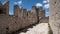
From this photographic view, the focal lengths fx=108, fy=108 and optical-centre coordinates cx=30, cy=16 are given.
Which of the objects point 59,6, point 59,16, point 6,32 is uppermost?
point 59,6

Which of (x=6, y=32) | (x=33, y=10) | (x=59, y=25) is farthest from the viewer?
(x=33, y=10)

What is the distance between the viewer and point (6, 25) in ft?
32.8

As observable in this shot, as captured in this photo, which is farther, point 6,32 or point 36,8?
point 36,8

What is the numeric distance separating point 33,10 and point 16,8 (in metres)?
8.52

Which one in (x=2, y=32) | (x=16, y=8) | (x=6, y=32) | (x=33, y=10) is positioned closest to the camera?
(x=2, y=32)

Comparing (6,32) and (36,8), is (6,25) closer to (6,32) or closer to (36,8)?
(6,32)

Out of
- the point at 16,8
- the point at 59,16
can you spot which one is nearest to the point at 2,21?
the point at 16,8

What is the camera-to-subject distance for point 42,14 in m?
23.0

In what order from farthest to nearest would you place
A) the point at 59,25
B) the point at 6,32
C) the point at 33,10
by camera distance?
the point at 33,10
the point at 6,32
the point at 59,25

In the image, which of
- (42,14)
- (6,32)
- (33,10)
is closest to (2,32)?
(6,32)

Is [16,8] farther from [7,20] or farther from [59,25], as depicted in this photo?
[59,25]

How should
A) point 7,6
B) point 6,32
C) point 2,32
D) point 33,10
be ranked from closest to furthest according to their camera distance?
point 2,32
point 6,32
point 7,6
point 33,10

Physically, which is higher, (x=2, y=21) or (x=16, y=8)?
(x=16, y=8)

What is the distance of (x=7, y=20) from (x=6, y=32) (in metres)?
1.19
